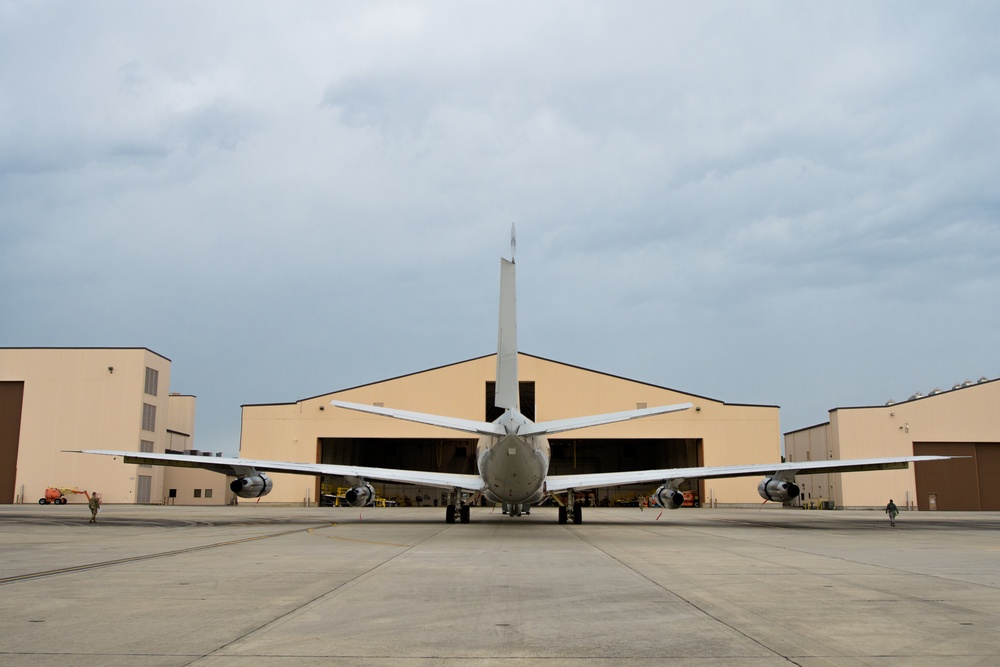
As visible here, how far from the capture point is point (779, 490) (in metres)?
30.6

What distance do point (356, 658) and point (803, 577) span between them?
29.9 feet

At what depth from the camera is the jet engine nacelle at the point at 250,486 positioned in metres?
29.1

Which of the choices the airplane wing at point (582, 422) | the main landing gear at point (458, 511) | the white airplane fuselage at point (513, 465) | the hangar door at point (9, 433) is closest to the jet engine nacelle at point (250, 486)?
the main landing gear at point (458, 511)

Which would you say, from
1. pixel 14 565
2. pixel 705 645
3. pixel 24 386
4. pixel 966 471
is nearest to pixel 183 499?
pixel 24 386

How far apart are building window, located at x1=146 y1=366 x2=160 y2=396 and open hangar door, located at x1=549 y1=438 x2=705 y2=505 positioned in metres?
37.1

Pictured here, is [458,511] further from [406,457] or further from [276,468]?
[406,457]

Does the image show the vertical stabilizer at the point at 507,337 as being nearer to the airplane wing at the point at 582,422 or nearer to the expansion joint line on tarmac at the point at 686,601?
the airplane wing at the point at 582,422

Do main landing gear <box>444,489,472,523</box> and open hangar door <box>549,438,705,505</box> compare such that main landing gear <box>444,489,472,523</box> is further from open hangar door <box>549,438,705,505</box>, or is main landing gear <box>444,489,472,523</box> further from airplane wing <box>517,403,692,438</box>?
open hangar door <box>549,438,705,505</box>

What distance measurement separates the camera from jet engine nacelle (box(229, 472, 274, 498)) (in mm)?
29141

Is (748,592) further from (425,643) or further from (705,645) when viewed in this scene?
(425,643)

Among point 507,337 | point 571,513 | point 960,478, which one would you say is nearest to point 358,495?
point 571,513

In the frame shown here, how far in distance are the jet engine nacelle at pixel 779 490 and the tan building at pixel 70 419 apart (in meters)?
49.7

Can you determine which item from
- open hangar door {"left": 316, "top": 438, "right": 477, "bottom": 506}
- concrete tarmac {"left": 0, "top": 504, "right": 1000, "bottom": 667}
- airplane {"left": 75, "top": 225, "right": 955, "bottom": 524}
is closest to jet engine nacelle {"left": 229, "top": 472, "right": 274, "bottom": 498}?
airplane {"left": 75, "top": 225, "right": 955, "bottom": 524}

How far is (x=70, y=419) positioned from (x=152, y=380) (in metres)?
6.87
